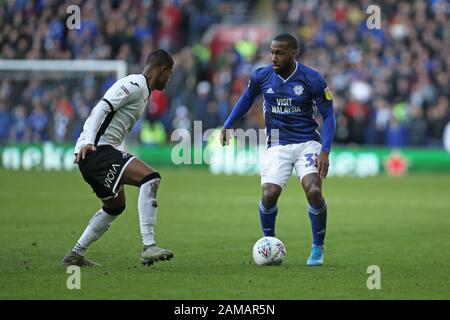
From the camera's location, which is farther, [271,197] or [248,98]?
[248,98]

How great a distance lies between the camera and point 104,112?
9.41 meters

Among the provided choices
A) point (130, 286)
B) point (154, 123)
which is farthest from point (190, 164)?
point (130, 286)

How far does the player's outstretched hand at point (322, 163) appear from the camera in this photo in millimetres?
9914

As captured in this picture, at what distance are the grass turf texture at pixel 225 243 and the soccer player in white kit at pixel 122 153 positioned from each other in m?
0.59

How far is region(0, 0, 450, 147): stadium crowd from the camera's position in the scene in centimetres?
2769

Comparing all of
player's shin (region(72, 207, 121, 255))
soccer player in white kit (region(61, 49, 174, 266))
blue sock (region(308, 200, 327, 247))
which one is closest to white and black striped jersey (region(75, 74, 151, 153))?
soccer player in white kit (region(61, 49, 174, 266))

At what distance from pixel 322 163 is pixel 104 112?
2.28 metres

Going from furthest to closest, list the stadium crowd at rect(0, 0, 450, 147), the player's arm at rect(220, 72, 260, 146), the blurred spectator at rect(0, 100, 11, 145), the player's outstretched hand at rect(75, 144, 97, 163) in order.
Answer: the blurred spectator at rect(0, 100, 11, 145), the stadium crowd at rect(0, 0, 450, 147), the player's arm at rect(220, 72, 260, 146), the player's outstretched hand at rect(75, 144, 97, 163)

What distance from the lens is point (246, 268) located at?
32.5ft

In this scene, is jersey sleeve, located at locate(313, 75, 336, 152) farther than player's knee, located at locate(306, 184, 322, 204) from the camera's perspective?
Yes

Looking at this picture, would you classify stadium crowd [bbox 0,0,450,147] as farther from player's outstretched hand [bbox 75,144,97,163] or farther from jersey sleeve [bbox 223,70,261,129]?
player's outstretched hand [bbox 75,144,97,163]

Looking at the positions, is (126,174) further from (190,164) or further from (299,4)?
(299,4)

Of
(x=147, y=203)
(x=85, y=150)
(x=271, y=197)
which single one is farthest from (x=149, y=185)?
(x=271, y=197)

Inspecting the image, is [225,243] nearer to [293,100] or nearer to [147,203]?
[293,100]
